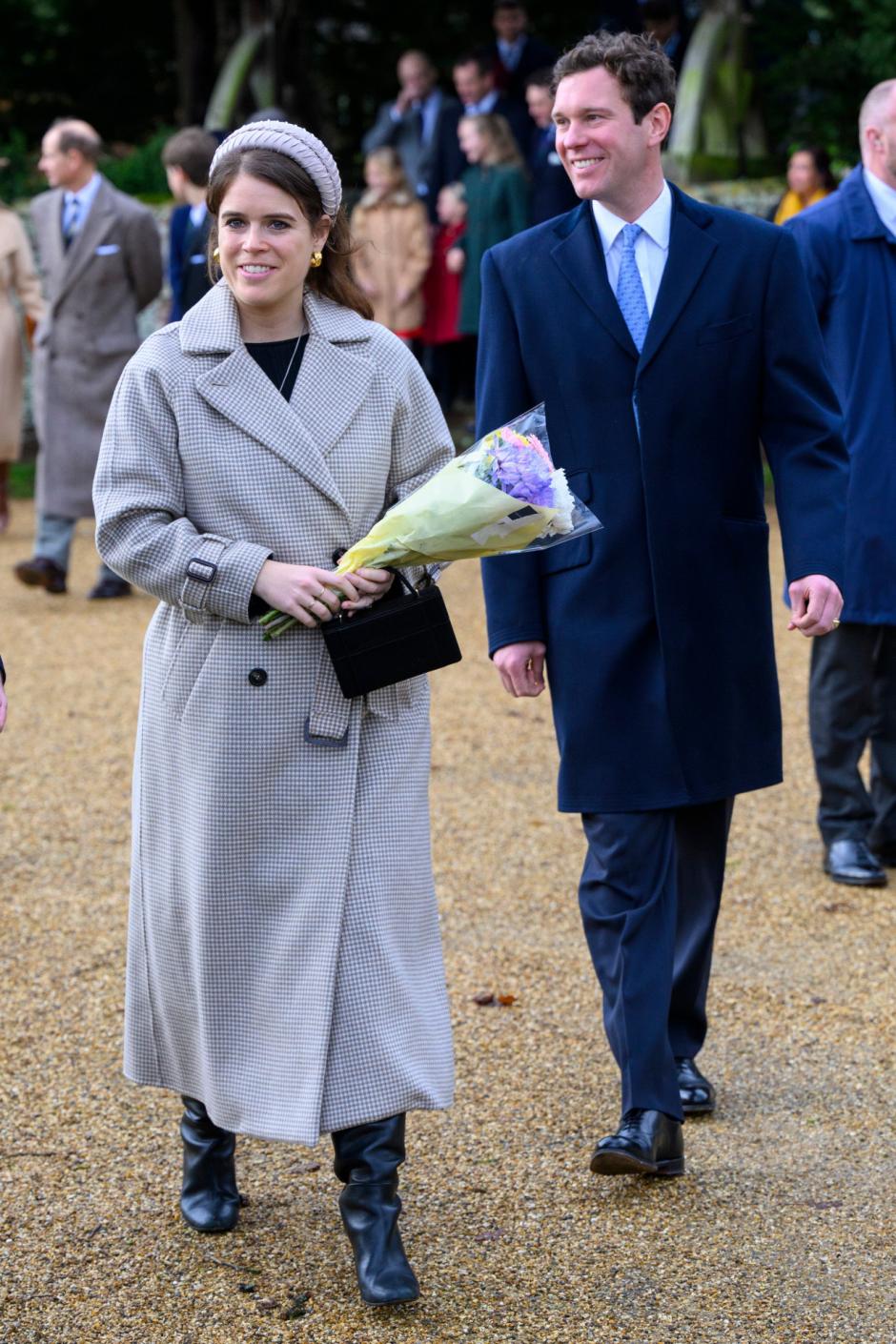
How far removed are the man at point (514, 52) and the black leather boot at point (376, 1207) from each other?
11.3 metres

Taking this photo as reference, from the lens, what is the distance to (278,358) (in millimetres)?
3531

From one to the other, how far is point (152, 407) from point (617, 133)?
3.55 feet

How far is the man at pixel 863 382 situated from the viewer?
5.64 m

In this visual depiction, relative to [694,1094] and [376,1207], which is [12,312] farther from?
[376,1207]

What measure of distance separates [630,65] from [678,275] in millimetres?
409

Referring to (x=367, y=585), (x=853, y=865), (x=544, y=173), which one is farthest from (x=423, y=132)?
(x=367, y=585)

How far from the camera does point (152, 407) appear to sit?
344 centimetres

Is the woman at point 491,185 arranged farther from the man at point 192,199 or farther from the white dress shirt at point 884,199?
→ the white dress shirt at point 884,199

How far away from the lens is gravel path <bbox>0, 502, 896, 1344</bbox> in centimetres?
335

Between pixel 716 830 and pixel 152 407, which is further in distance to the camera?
pixel 716 830

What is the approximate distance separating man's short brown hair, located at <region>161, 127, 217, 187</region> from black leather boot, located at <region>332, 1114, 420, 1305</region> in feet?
21.2

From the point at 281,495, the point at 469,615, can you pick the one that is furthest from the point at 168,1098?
the point at 469,615

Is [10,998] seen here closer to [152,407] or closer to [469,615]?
[152,407]

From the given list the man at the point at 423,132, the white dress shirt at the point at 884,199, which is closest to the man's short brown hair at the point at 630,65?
the white dress shirt at the point at 884,199
